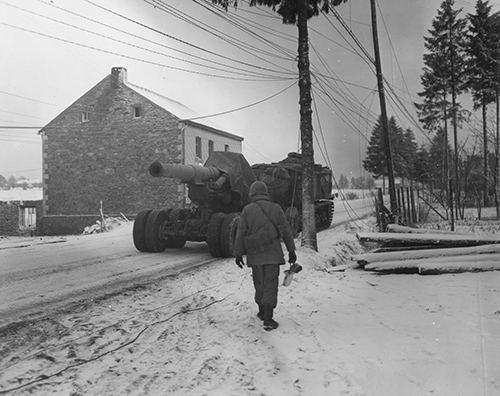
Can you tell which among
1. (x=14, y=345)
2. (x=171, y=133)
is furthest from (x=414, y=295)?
(x=171, y=133)

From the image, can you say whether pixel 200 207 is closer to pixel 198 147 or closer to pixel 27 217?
pixel 198 147

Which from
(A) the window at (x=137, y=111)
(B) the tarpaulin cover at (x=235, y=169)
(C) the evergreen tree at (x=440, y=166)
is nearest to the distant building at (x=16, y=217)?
(A) the window at (x=137, y=111)

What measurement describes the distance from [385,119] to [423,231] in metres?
6.32

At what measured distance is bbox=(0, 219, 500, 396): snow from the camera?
3.71 m

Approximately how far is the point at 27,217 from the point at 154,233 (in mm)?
22901

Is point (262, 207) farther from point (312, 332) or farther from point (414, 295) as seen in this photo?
point (414, 295)

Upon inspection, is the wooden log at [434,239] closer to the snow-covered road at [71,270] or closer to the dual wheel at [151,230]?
the snow-covered road at [71,270]

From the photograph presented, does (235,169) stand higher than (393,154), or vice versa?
(393,154)

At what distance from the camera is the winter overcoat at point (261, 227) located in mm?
5387

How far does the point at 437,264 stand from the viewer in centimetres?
809

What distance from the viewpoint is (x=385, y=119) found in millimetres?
16328

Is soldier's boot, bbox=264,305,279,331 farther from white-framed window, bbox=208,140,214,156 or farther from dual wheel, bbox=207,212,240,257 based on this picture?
white-framed window, bbox=208,140,214,156

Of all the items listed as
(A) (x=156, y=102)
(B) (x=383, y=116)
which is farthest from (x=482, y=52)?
(A) (x=156, y=102)

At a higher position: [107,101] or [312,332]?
[107,101]
